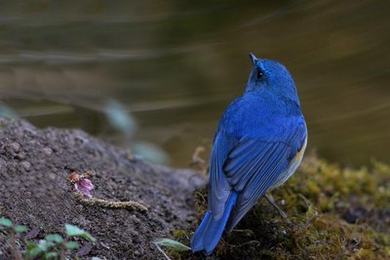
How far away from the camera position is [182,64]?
20.3 ft

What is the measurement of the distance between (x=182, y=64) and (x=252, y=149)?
260cm

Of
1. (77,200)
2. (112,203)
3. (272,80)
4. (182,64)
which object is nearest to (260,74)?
(272,80)

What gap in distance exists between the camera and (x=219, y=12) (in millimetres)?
5941

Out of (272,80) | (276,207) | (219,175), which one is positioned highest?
(272,80)

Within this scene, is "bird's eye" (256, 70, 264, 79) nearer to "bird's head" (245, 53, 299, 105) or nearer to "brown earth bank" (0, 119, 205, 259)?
"bird's head" (245, 53, 299, 105)

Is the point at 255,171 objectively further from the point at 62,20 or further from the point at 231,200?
the point at 62,20

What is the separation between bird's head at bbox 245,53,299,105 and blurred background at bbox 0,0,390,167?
133 centimetres

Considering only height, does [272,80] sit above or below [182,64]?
above

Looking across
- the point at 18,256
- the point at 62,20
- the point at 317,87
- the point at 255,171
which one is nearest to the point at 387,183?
the point at 317,87

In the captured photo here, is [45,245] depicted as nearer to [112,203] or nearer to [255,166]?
[112,203]

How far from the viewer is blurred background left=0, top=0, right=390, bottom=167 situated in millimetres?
5758

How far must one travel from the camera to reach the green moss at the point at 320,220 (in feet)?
11.8

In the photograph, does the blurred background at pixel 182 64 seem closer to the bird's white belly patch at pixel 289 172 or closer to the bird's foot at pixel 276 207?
the bird's foot at pixel 276 207

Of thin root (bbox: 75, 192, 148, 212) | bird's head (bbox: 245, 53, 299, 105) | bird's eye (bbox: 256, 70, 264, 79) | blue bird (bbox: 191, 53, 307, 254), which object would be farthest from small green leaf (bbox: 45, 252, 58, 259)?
bird's eye (bbox: 256, 70, 264, 79)
